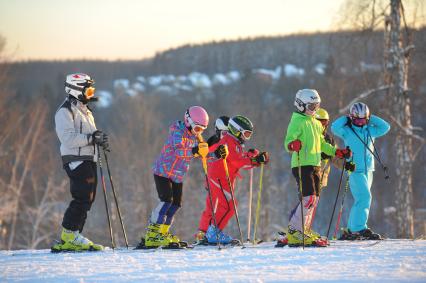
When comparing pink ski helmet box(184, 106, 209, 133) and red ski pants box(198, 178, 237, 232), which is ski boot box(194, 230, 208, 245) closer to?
red ski pants box(198, 178, 237, 232)

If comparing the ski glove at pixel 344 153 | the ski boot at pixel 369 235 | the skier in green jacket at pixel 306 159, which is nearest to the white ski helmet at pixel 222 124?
the skier in green jacket at pixel 306 159

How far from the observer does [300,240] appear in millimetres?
8773

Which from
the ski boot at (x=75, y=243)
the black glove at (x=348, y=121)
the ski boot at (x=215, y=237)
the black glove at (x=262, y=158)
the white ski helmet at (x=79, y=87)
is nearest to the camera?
the ski boot at (x=75, y=243)

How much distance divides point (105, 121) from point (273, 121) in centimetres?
3047

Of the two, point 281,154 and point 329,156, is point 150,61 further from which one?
point 329,156

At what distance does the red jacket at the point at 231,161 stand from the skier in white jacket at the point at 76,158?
1.80 meters

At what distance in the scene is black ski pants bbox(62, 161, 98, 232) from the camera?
8414 mm

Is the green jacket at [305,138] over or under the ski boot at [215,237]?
over

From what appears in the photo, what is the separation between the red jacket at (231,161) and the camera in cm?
954

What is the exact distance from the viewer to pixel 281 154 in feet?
158

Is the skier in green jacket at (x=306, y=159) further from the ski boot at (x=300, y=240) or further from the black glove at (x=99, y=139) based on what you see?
the black glove at (x=99, y=139)

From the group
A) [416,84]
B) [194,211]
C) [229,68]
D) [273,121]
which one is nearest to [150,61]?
[229,68]

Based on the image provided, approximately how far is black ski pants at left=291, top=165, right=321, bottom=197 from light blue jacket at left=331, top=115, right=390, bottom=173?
1353 millimetres

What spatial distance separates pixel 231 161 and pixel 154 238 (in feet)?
5.25
